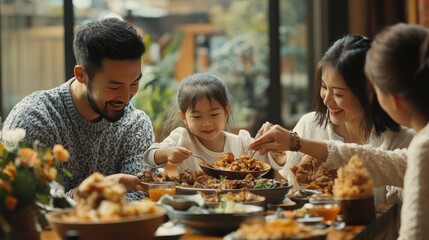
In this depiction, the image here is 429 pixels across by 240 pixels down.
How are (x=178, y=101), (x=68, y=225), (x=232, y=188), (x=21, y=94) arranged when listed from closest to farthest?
(x=68, y=225) < (x=232, y=188) < (x=178, y=101) < (x=21, y=94)

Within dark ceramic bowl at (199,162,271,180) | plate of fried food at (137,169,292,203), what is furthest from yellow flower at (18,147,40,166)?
dark ceramic bowl at (199,162,271,180)

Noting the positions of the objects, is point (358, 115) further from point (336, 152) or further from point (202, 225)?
point (202, 225)

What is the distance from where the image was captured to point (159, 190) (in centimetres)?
274

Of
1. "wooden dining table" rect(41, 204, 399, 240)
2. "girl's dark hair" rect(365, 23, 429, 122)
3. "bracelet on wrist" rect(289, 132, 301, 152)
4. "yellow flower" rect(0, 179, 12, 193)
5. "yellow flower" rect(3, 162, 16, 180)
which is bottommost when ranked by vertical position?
"wooden dining table" rect(41, 204, 399, 240)

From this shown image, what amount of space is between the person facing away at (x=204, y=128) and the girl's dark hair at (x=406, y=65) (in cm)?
114

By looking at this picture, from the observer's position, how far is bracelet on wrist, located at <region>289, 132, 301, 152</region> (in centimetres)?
293

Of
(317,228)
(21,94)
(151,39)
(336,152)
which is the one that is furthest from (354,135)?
(151,39)

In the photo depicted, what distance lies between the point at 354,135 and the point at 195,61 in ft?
12.6

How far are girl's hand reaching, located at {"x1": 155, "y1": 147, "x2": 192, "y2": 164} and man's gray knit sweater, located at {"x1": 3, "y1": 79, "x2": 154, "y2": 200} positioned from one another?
192mm

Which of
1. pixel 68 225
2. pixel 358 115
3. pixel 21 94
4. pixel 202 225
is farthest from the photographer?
pixel 21 94

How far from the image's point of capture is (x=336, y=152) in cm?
290

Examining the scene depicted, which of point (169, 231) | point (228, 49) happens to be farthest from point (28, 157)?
point (228, 49)

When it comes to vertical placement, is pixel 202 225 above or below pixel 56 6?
below

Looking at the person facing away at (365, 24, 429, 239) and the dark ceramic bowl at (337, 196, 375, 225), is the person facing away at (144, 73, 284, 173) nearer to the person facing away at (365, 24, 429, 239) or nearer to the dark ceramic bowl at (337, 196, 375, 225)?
the dark ceramic bowl at (337, 196, 375, 225)
